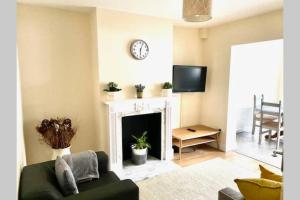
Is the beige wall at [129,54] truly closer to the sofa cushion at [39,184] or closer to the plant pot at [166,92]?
the plant pot at [166,92]

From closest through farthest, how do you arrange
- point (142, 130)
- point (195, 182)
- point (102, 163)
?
point (102, 163)
point (195, 182)
point (142, 130)

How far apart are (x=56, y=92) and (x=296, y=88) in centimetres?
326

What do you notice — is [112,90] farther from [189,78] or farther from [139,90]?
[189,78]

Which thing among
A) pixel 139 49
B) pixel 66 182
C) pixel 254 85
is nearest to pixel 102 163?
pixel 66 182

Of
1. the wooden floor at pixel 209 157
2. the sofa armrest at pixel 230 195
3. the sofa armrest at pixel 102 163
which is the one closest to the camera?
the sofa armrest at pixel 230 195

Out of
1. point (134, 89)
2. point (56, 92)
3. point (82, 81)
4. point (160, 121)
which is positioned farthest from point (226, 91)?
point (56, 92)

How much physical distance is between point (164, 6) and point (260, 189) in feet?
8.49

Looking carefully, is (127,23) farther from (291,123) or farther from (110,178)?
(291,123)

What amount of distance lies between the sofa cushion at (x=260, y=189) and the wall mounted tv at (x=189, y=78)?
8.93ft

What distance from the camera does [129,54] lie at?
3328 mm

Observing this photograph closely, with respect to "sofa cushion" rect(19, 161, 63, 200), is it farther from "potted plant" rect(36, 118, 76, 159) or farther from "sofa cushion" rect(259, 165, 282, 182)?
"sofa cushion" rect(259, 165, 282, 182)

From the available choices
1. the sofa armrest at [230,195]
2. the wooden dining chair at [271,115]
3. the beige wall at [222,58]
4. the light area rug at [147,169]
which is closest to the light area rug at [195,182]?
the light area rug at [147,169]

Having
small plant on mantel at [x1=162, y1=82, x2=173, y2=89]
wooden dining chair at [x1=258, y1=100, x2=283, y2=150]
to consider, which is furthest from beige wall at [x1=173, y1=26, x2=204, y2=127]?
wooden dining chair at [x1=258, y1=100, x2=283, y2=150]

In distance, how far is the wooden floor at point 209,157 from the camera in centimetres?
358
